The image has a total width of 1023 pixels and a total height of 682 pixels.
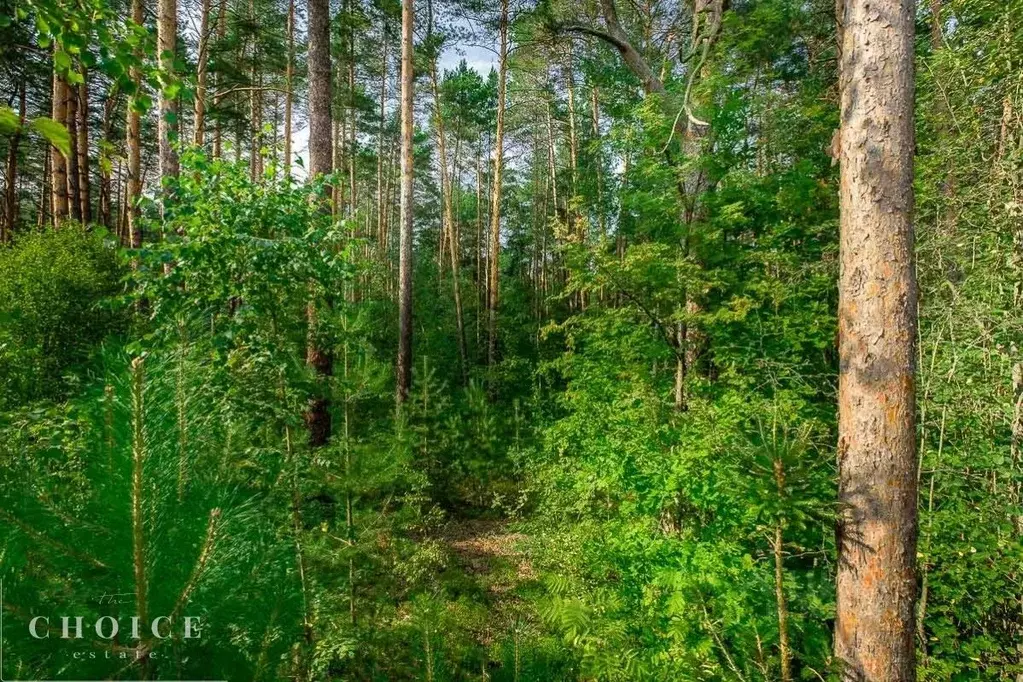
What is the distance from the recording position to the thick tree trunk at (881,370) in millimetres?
2133

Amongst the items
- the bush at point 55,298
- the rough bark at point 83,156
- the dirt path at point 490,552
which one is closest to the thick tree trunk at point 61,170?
the rough bark at point 83,156

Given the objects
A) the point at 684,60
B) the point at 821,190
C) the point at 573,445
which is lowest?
the point at 573,445

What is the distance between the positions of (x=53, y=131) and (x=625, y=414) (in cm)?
402

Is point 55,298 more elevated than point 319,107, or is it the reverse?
point 319,107

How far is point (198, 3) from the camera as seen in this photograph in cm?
796

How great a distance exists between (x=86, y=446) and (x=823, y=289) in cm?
487

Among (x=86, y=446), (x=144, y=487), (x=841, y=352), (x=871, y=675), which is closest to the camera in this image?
(x=144, y=487)

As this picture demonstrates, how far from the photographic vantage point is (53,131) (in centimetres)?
99

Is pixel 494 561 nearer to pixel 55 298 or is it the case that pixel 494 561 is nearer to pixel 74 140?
pixel 55 298

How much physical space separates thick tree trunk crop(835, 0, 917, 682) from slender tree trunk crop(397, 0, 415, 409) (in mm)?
7537

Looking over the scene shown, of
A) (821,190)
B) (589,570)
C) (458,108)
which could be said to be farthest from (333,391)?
(458,108)

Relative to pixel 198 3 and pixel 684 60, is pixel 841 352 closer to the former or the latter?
pixel 684 60

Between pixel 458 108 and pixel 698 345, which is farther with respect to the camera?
pixel 458 108

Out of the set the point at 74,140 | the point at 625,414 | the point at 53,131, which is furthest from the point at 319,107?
the point at 74,140
